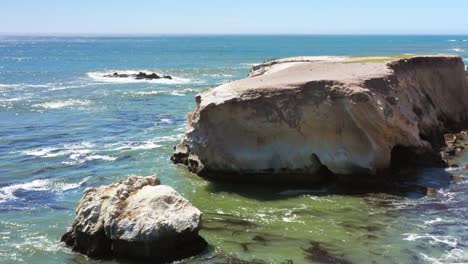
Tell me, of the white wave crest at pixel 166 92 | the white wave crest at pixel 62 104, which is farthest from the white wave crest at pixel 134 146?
the white wave crest at pixel 166 92

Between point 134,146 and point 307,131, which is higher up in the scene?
point 307,131

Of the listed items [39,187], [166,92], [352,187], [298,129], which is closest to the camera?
[352,187]

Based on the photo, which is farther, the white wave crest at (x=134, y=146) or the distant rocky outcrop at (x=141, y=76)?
the distant rocky outcrop at (x=141, y=76)

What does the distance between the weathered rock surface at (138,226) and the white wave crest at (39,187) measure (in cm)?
644

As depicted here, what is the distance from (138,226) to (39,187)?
9.53 m

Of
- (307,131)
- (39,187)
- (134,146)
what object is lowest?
(39,187)

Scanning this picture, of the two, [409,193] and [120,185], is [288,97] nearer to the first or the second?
[409,193]

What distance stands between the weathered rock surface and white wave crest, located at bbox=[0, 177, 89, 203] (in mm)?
6442

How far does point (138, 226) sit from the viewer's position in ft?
49.9

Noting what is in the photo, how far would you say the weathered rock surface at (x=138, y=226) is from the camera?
15.2 metres

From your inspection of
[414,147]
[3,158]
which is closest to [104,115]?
[3,158]

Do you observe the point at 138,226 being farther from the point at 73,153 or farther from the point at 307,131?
the point at 73,153

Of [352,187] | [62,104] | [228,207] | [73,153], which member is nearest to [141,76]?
[62,104]

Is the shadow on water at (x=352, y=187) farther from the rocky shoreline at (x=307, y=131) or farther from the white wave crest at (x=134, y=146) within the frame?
the white wave crest at (x=134, y=146)
